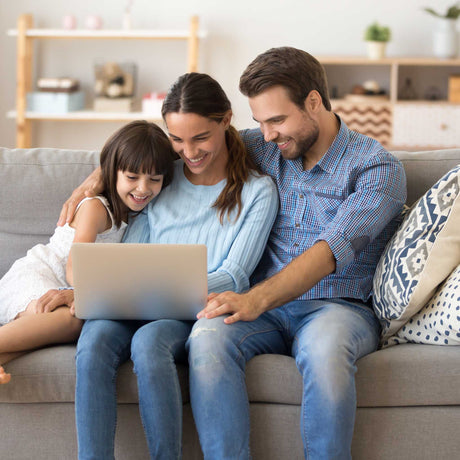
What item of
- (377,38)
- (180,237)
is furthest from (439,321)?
(377,38)

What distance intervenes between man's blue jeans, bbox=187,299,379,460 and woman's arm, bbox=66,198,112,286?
1.35 feet

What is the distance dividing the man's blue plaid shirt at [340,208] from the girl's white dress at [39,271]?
0.44 metres

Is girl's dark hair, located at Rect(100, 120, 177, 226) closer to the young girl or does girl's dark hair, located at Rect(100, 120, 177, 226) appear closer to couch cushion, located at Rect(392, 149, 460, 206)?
the young girl

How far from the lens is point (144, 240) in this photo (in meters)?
1.94

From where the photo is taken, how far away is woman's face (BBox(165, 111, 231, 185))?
178 centimetres

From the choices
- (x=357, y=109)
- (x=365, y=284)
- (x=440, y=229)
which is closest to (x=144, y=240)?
(x=365, y=284)

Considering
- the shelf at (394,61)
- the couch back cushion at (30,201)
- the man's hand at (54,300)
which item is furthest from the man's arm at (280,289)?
the shelf at (394,61)

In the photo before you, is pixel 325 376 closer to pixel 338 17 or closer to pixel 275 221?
pixel 275 221

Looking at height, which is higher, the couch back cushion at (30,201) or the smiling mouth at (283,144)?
the smiling mouth at (283,144)

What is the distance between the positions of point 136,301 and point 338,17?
11.3ft

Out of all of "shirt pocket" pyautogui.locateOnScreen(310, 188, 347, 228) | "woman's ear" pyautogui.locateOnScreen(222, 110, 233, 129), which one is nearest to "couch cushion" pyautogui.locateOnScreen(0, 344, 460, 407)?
"shirt pocket" pyautogui.locateOnScreen(310, 188, 347, 228)

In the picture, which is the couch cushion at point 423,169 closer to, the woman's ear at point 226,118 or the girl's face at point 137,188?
the woman's ear at point 226,118

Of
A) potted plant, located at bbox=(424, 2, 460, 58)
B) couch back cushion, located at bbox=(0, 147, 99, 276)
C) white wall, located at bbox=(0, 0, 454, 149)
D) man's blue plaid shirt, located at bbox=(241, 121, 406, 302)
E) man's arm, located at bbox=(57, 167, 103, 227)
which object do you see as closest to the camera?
man's blue plaid shirt, located at bbox=(241, 121, 406, 302)

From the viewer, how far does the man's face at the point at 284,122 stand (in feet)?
5.85
